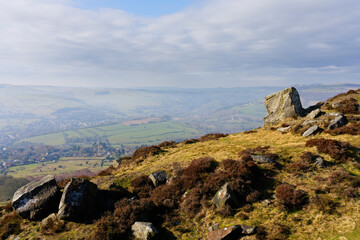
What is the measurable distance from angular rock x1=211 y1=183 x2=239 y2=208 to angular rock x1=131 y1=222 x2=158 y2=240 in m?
5.21

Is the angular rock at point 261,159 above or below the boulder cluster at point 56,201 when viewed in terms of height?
above

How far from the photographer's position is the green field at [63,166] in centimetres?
13464

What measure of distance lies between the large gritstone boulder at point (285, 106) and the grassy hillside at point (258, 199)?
14742 millimetres

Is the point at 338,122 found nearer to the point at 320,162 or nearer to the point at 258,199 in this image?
the point at 320,162

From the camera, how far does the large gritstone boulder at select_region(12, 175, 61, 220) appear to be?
1481cm

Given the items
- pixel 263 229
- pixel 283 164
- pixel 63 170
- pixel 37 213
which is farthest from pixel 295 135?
pixel 63 170

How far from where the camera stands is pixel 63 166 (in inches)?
5945

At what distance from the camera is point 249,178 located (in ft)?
53.6

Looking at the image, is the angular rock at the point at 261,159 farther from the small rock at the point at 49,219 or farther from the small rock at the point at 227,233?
the small rock at the point at 49,219

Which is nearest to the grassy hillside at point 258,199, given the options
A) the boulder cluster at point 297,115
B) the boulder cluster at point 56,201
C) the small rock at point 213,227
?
the small rock at point 213,227

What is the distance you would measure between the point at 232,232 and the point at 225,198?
2.97 meters

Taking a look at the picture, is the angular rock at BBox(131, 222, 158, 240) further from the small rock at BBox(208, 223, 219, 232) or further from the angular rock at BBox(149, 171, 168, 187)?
the angular rock at BBox(149, 171, 168, 187)

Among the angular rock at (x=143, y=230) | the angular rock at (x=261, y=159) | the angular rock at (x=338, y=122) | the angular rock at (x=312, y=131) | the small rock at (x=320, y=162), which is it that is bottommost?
the angular rock at (x=143, y=230)

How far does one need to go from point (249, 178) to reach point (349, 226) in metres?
6.84
